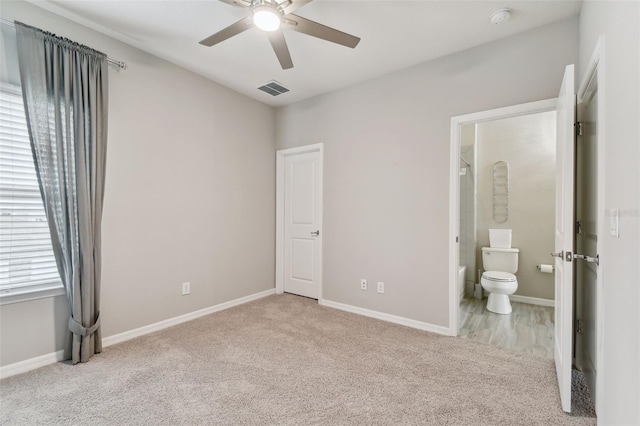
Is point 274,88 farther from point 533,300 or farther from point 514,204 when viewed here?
point 533,300

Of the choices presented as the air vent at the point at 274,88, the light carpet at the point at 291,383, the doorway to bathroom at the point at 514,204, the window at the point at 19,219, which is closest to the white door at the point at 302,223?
the air vent at the point at 274,88

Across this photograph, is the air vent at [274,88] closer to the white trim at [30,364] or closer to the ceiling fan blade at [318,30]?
the ceiling fan blade at [318,30]

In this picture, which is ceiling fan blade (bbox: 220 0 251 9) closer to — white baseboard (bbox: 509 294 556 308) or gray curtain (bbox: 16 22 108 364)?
gray curtain (bbox: 16 22 108 364)

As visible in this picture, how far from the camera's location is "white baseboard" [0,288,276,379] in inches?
82.4

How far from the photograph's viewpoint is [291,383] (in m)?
1.99

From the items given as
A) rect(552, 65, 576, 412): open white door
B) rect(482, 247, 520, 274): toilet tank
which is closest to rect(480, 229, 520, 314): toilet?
rect(482, 247, 520, 274): toilet tank

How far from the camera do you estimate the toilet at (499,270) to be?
3.43 metres

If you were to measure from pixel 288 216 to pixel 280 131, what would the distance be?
1229 millimetres

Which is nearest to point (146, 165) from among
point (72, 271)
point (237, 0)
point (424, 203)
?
point (72, 271)

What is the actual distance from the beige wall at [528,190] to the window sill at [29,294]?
4760 mm

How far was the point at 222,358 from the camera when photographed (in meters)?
2.34

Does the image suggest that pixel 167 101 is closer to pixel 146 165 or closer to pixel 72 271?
pixel 146 165
